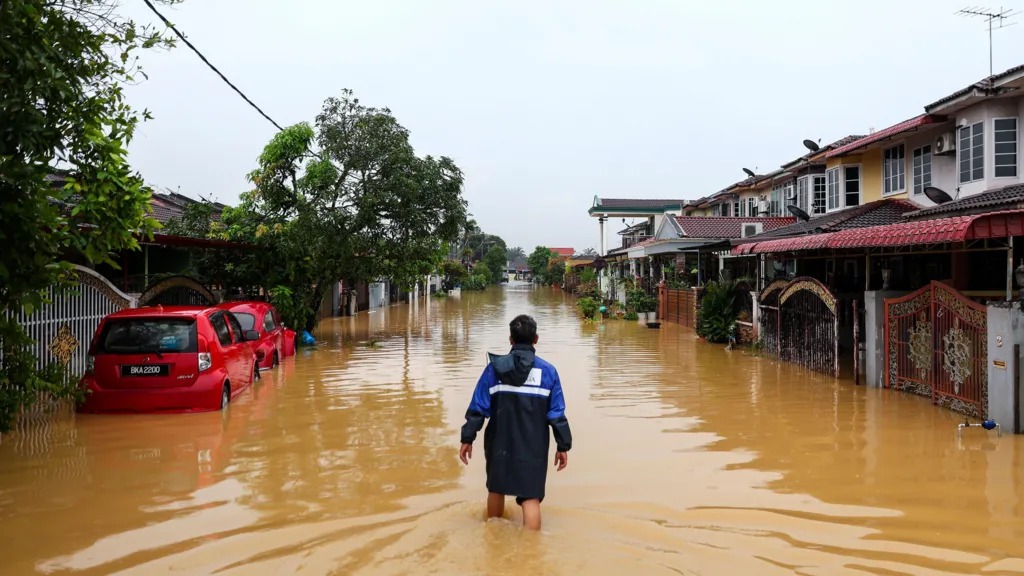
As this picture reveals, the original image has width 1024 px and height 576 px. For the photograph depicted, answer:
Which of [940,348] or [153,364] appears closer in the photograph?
[153,364]

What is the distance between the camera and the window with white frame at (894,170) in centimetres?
1919

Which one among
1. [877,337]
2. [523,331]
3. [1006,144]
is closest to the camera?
[523,331]

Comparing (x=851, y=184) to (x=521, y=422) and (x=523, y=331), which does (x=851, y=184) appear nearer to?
(x=523, y=331)

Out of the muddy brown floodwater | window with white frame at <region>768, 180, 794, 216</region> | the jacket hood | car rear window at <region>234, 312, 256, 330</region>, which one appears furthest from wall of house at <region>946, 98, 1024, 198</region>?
car rear window at <region>234, 312, 256, 330</region>

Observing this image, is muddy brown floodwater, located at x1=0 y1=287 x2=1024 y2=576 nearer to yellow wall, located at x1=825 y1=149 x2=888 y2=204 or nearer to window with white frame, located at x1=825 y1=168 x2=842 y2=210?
yellow wall, located at x1=825 y1=149 x2=888 y2=204

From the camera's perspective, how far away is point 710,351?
1786cm

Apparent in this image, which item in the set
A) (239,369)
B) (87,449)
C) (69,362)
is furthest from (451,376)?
(87,449)

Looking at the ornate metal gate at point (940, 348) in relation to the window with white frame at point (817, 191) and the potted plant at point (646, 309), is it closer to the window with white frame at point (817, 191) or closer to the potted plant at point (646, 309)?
the window with white frame at point (817, 191)

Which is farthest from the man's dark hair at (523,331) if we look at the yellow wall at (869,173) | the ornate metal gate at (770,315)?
the yellow wall at (869,173)

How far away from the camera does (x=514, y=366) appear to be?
200 inches

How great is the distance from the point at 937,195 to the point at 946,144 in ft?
3.71

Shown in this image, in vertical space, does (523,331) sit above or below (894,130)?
below

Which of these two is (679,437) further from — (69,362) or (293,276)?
(293,276)

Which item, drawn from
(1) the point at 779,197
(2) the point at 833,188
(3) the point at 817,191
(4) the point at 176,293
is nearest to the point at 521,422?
(4) the point at 176,293
